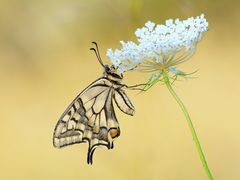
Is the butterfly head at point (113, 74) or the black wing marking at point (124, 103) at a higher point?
the butterfly head at point (113, 74)

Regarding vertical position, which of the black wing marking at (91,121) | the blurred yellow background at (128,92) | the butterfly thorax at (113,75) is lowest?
the black wing marking at (91,121)

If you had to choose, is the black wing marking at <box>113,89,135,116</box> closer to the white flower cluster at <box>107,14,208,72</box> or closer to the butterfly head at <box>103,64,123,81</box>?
the butterfly head at <box>103,64,123,81</box>

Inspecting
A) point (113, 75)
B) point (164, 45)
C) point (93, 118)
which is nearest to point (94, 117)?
point (93, 118)

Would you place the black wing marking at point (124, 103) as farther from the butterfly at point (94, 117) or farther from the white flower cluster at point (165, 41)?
the white flower cluster at point (165, 41)

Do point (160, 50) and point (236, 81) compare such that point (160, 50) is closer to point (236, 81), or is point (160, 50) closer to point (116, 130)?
point (116, 130)

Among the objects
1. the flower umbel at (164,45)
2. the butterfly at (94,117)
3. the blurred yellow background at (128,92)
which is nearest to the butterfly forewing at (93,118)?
the butterfly at (94,117)

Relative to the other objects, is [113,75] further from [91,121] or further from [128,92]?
[128,92]

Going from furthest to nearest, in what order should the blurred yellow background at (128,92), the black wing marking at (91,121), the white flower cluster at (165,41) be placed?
the blurred yellow background at (128,92) → the black wing marking at (91,121) → the white flower cluster at (165,41)

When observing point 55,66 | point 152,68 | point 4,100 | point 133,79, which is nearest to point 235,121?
point 133,79
